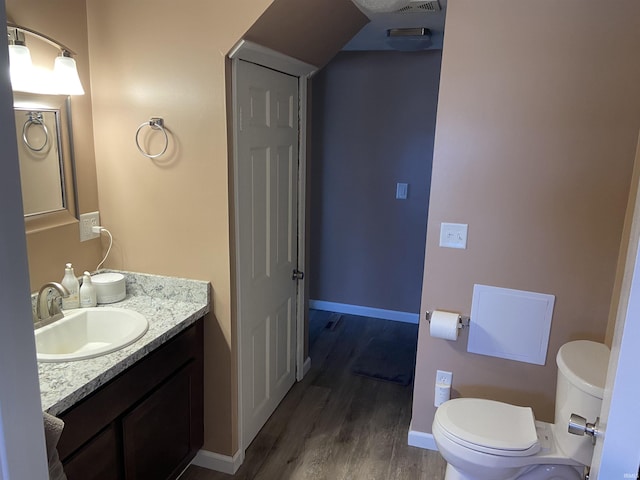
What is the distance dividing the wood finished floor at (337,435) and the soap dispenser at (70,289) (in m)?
0.98

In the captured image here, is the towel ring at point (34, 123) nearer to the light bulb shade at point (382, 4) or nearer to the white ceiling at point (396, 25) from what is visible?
the light bulb shade at point (382, 4)

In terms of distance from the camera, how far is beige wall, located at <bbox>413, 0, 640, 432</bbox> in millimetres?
1952

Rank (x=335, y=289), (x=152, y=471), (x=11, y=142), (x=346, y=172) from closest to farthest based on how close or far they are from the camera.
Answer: (x=11, y=142)
(x=152, y=471)
(x=346, y=172)
(x=335, y=289)

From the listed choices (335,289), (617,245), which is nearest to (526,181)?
(617,245)

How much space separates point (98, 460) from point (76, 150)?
124 centimetres

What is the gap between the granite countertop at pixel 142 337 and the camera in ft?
4.65

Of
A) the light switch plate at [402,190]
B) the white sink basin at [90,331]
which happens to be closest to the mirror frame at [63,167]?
the white sink basin at [90,331]

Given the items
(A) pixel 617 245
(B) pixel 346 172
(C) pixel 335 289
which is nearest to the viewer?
(A) pixel 617 245

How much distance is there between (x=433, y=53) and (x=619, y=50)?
6.27 ft

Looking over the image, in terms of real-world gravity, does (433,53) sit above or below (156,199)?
above

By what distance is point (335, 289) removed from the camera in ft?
14.4

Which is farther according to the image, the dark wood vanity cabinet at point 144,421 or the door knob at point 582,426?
the dark wood vanity cabinet at point 144,421

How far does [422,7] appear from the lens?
2.48 m

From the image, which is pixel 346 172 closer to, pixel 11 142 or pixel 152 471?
pixel 152 471
